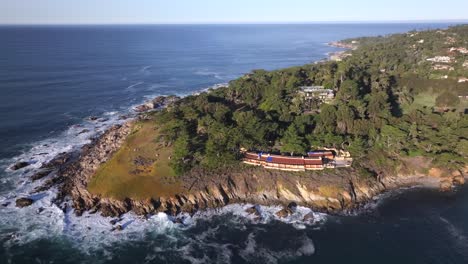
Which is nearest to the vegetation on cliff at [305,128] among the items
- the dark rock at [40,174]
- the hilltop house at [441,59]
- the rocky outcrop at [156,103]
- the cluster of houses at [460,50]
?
the dark rock at [40,174]

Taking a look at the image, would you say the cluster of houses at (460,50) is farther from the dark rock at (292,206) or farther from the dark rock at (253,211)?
the dark rock at (253,211)

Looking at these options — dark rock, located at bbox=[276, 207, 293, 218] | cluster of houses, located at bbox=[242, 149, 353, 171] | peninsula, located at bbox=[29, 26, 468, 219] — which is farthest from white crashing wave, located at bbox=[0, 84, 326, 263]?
cluster of houses, located at bbox=[242, 149, 353, 171]

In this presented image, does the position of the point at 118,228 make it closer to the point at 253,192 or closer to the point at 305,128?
the point at 253,192

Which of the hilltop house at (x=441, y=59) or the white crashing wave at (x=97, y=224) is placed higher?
the hilltop house at (x=441, y=59)

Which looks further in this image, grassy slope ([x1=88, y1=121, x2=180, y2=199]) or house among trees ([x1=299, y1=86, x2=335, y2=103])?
house among trees ([x1=299, y1=86, x2=335, y2=103])

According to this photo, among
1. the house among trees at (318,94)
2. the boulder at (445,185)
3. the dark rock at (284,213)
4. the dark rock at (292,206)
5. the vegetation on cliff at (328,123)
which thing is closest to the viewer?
the dark rock at (284,213)

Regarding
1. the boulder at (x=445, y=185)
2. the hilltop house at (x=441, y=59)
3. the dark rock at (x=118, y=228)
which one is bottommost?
the dark rock at (x=118, y=228)

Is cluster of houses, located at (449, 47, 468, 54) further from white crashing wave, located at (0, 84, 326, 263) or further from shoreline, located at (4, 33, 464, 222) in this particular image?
white crashing wave, located at (0, 84, 326, 263)
